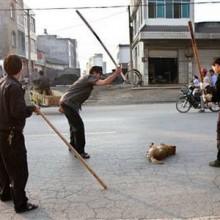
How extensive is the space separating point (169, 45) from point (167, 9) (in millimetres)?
2728

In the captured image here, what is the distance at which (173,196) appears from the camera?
18.2 ft

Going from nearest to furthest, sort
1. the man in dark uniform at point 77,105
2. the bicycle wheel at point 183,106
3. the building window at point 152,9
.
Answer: the man in dark uniform at point 77,105 → the bicycle wheel at point 183,106 → the building window at point 152,9

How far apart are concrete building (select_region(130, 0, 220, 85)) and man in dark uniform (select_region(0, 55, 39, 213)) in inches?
1152

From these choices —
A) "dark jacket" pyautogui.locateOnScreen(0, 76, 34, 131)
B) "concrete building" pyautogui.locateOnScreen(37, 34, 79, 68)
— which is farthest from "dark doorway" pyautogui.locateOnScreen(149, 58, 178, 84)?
"concrete building" pyautogui.locateOnScreen(37, 34, 79, 68)

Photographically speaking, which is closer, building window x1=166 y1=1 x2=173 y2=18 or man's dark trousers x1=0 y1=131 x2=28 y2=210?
man's dark trousers x1=0 y1=131 x2=28 y2=210

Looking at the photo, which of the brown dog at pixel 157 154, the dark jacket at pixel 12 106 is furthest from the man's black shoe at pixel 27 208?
the brown dog at pixel 157 154

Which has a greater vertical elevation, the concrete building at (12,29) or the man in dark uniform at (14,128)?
the concrete building at (12,29)

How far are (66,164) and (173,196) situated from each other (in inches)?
100

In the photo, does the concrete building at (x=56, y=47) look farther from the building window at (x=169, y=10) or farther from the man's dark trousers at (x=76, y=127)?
the man's dark trousers at (x=76, y=127)

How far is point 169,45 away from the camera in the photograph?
3478 centimetres

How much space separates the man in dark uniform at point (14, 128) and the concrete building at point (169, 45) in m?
29.3

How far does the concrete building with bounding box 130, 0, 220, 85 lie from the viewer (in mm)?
34344

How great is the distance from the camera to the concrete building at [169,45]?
113 feet

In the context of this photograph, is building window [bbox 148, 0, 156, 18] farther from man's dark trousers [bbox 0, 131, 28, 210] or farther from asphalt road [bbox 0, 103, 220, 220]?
man's dark trousers [bbox 0, 131, 28, 210]
